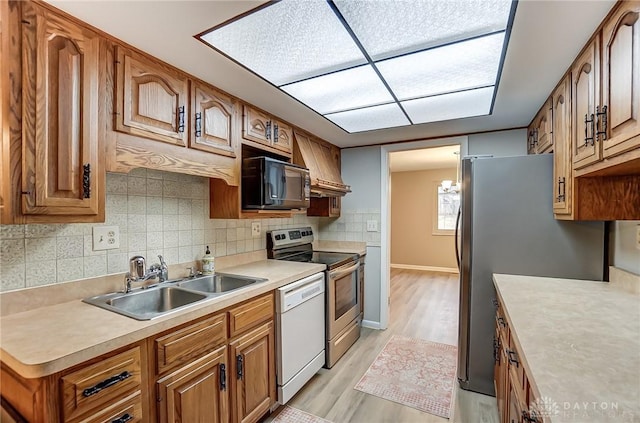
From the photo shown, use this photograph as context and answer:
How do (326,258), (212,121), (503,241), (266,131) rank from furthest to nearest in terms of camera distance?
1. (326,258)
2. (266,131)
3. (503,241)
4. (212,121)

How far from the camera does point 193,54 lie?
1480 millimetres

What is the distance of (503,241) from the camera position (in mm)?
2033

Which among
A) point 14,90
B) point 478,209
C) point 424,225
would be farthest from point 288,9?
point 424,225

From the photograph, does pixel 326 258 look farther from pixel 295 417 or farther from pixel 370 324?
pixel 295 417

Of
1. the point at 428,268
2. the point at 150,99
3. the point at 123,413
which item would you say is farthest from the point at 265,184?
the point at 428,268

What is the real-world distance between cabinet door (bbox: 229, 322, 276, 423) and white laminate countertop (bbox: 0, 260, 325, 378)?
0.30 metres

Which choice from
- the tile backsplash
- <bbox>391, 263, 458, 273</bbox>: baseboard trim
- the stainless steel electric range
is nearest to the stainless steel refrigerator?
the stainless steel electric range

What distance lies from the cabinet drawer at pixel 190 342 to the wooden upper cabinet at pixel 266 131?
4.07 ft

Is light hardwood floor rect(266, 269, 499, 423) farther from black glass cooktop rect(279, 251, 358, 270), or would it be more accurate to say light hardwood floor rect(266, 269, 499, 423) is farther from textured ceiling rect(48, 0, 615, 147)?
textured ceiling rect(48, 0, 615, 147)

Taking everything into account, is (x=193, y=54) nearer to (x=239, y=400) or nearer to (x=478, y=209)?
(x=239, y=400)

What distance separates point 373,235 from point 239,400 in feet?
7.29

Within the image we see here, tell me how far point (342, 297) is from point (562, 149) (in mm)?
1909

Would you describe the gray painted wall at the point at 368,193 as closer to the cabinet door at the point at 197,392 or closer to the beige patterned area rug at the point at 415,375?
the beige patterned area rug at the point at 415,375

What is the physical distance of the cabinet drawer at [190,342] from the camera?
4.05ft
